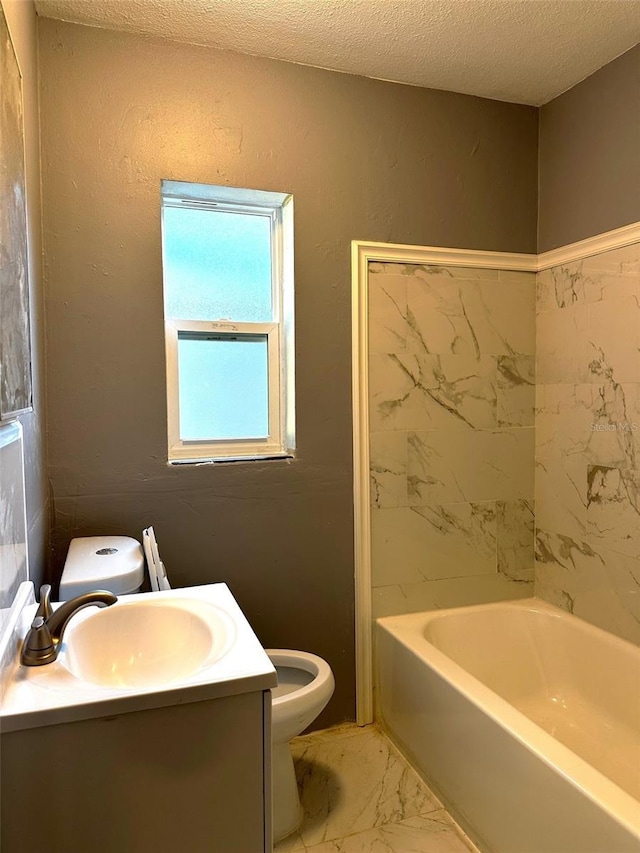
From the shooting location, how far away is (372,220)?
2.15m

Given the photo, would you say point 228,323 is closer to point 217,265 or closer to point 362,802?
point 217,265

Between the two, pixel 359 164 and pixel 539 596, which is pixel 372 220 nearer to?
pixel 359 164

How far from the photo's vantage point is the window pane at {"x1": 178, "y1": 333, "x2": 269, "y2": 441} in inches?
83.3

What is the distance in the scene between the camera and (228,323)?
2127 millimetres

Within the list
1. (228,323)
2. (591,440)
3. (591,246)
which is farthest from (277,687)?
(591,246)

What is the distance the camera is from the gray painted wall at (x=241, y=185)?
5.94 ft

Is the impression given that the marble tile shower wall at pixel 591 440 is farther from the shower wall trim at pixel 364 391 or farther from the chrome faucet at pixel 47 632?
the chrome faucet at pixel 47 632

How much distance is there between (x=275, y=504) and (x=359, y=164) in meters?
1.30

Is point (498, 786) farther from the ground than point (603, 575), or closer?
closer

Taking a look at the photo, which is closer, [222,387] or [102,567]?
[102,567]

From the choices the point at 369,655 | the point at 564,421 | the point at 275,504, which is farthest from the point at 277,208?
the point at 369,655

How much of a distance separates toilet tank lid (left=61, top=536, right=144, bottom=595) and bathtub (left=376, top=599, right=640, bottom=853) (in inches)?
39.2

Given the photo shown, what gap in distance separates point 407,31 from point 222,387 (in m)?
1.35

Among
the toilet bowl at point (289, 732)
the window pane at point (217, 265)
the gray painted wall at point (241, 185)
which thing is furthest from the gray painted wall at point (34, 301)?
the toilet bowl at point (289, 732)
